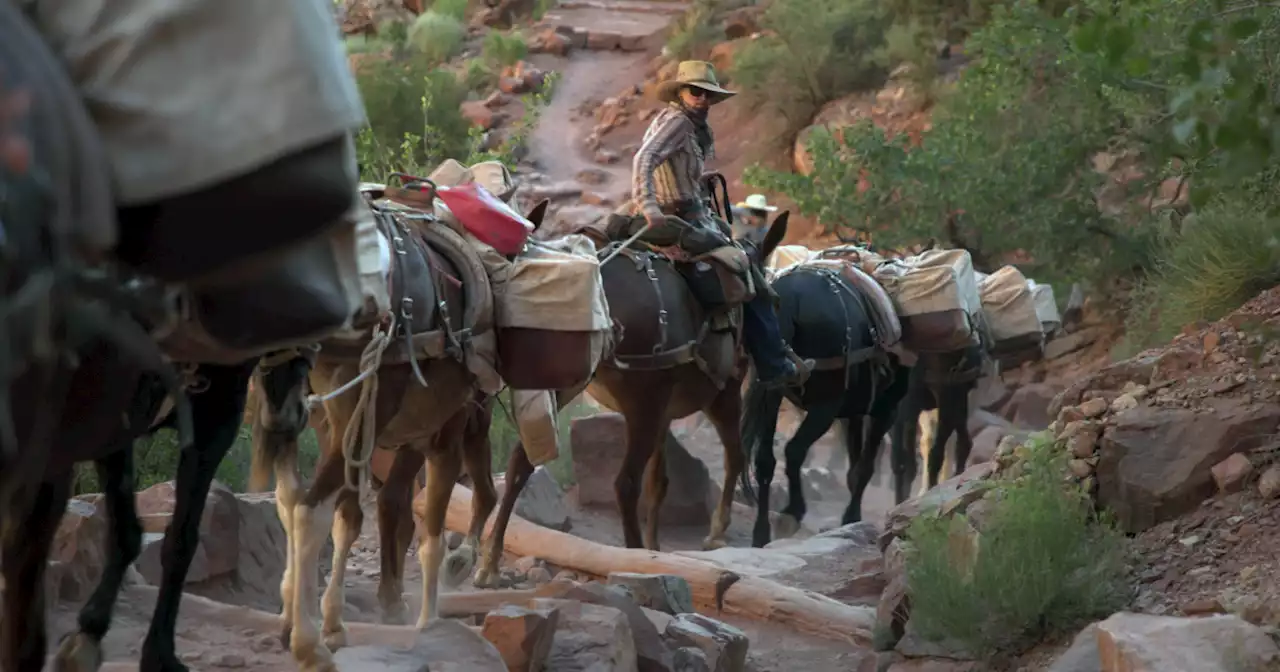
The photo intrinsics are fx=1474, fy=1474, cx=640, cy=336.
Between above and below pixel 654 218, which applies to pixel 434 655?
below

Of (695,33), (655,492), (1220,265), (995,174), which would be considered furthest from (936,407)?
(695,33)

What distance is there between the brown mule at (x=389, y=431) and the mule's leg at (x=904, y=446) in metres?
7.95

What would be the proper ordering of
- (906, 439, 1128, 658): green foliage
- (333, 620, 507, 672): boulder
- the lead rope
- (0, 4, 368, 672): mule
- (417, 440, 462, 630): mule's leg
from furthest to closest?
(417, 440, 462, 630): mule's leg → (906, 439, 1128, 658): green foliage → the lead rope → (333, 620, 507, 672): boulder → (0, 4, 368, 672): mule

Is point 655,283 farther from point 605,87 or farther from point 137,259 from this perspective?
point 605,87

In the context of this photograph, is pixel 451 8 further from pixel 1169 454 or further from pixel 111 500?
pixel 111 500

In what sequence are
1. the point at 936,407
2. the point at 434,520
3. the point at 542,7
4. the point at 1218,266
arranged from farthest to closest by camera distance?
the point at 542,7 < the point at 936,407 < the point at 1218,266 < the point at 434,520

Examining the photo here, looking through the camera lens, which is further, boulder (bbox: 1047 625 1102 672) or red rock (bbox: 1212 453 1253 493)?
red rock (bbox: 1212 453 1253 493)

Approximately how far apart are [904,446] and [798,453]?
2408 millimetres

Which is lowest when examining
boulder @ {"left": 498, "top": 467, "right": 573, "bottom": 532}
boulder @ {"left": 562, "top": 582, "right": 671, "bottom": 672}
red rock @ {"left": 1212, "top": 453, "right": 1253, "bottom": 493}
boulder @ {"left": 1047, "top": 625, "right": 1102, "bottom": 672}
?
boulder @ {"left": 498, "top": 467, "right": 573, "bottom": 532}

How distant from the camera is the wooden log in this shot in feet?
27.2

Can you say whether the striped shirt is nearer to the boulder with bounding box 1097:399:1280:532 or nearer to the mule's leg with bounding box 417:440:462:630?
the mule's leg with bounding box 417:440:462:630

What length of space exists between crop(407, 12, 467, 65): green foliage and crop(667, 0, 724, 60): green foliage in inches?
218

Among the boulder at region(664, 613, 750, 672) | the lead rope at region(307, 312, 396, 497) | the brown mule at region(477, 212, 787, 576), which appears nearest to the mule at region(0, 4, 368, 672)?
the lead rope at region(307, 312, 396, 497)

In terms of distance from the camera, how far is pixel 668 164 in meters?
9.76
